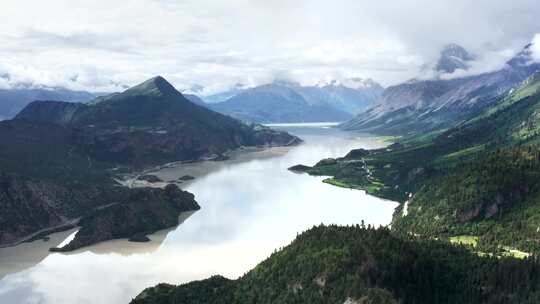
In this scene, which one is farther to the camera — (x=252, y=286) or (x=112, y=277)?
(x=112, y=277)

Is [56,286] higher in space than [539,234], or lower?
lower

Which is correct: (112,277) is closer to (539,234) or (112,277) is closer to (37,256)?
(37,256)

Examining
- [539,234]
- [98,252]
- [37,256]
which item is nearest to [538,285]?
[539,234]

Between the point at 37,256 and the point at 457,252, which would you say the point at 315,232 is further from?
the point at 37,256

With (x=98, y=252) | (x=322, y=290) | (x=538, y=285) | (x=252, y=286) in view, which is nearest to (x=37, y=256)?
(x=98, y=252)

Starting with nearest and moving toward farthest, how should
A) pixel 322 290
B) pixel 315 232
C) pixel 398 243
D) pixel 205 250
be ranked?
pixel 322 290 → pixel 398 243 → pixel 315 232 → pixel 205 250

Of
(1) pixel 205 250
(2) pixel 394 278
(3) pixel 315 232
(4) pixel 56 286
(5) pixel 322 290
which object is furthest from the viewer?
(1) pixel 205 250
